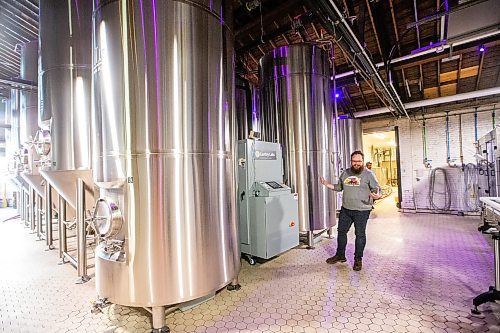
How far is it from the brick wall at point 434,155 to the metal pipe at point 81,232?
317 inches

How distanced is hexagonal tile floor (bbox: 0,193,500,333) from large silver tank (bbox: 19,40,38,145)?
2.99 m

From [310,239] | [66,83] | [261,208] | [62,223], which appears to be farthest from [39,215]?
[310,239]

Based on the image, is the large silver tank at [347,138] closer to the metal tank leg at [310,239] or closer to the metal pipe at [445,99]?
the metal pipe at [445,99]

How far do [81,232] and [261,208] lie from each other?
7.09ft

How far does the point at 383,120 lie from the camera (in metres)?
8.09

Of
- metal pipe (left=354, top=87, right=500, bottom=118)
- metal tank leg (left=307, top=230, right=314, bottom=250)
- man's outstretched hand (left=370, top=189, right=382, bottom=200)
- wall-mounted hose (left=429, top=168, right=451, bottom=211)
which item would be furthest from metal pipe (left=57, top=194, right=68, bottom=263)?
wall-mounted hose (left=429, top=168, right=451, bottom=211)

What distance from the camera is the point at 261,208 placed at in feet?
10.5

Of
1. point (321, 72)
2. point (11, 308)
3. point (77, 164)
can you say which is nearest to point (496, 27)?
point (321, 72)

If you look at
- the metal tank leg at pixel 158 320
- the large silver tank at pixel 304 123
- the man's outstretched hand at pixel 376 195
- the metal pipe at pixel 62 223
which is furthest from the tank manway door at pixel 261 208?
the metal pipe at pixel 62 223

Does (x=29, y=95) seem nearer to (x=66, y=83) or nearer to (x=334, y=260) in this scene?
(x=66, y=83)

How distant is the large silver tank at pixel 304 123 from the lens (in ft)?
13.4

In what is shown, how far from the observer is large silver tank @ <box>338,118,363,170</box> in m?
7.29

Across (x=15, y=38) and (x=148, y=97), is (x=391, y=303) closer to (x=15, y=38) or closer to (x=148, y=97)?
(x=148, y=97)

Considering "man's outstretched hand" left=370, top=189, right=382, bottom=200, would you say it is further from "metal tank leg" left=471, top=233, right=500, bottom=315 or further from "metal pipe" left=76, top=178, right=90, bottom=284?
"metal pipe" left=76, top=178, right=90, bottom=284
